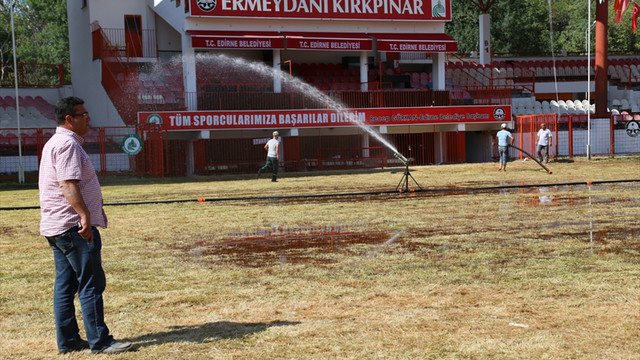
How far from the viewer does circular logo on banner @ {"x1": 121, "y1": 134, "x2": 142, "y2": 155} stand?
3153cm

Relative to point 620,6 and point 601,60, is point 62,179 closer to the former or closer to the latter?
point 620,6

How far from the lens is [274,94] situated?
37.5 m

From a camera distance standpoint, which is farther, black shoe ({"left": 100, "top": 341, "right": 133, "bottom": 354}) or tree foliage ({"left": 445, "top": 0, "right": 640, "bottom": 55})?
tree foliage ({"left": 445, "top": 0, "right": 640, "bottom": 55})

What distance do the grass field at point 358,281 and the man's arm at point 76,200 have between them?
3.48ft

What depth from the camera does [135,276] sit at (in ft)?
30.5

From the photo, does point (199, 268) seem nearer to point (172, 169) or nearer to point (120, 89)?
point (172, 169)

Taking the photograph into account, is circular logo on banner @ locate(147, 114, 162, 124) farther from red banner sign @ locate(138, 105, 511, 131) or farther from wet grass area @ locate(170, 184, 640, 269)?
wet grass area @ locate(170, 184, 640, 269)

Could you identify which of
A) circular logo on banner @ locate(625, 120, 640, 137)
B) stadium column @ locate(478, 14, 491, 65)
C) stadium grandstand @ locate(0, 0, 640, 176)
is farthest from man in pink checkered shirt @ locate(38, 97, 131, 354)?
stadium column @ locate(478, 14, 491, 65)

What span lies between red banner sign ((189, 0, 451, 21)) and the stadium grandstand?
0.07 m

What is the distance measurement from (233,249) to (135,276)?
228cm

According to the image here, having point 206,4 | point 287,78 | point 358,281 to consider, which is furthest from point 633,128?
point 358,281

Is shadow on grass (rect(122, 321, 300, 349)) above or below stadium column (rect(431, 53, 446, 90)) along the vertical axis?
below

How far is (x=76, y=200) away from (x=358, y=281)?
12.4 feet

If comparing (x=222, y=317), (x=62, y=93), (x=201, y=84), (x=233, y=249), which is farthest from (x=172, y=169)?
(x=222, y=317)
